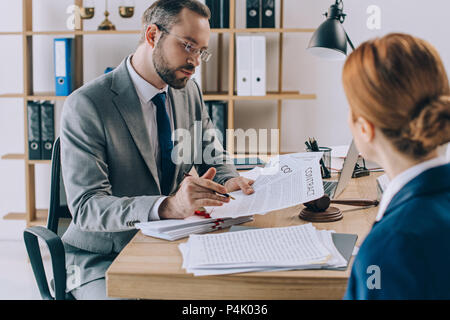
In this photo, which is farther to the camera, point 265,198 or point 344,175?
point 344,175

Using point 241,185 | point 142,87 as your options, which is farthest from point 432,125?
point 142,87

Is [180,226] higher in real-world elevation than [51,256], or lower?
higher

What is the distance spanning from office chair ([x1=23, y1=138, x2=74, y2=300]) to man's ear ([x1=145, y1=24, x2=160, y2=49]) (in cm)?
42

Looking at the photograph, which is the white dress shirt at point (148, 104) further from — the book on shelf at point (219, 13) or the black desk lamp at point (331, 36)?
the book on shelf at point (219, 13)

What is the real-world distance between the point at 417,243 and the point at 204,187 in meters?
0.60

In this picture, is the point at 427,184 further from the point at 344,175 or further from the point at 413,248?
the point at 344,175

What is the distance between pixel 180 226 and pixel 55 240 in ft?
1.23

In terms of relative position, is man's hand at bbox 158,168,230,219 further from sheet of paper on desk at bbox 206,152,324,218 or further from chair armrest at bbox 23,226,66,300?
chair armrest at bbox 23,226,66,300

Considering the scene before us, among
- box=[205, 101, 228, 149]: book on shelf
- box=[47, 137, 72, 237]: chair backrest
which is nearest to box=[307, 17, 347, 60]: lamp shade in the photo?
box=[47, 137, 72, 237]: chair backrest

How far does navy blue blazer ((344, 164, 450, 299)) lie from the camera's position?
0.66m

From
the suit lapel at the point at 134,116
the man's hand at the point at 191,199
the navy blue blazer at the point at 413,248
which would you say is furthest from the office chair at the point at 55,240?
the navy blue blazer at the point at 413,248

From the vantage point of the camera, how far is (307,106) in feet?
10.2

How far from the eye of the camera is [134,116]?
4.76 ft

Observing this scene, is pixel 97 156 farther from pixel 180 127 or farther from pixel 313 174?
pixel 313 174
